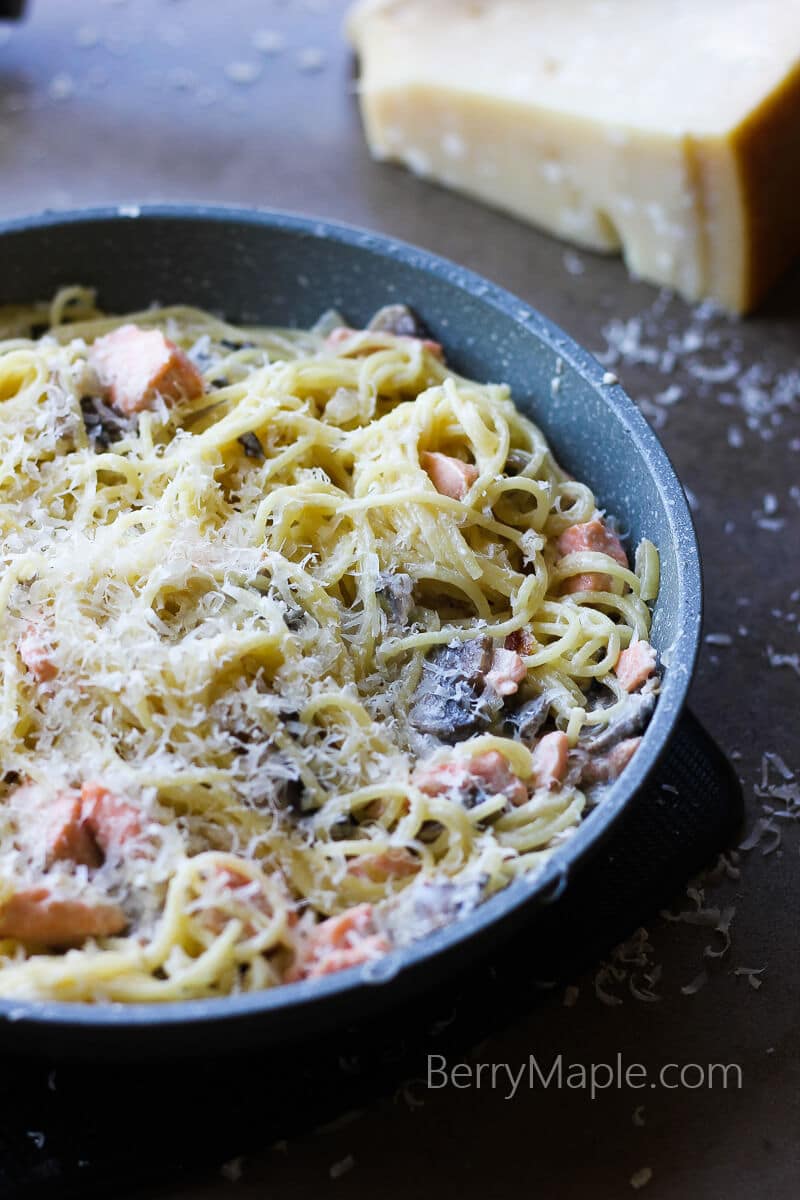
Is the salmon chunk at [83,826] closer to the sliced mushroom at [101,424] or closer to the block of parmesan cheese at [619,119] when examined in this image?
the sliced mushroom at [101,424]

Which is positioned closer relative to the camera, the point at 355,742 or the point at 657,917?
the point at 355,742

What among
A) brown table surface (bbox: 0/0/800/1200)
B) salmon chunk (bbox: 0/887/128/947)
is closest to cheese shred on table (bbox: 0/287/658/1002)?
salmon chunk (bbox: 0/887/128/947)

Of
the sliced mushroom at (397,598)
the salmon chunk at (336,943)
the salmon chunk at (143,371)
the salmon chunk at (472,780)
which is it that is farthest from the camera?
the salmon chunk at (143,371)

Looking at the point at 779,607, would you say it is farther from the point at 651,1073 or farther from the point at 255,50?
the point at 255,50

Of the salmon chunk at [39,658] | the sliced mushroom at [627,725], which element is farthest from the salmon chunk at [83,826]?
the sliced mushroom at [627,725]

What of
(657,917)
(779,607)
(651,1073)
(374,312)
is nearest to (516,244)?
(374,312)

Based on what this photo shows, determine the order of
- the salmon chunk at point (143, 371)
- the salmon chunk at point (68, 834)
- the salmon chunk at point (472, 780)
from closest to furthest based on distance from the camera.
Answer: the salmon chunk at point (68, 834) < the salmon chunk at point (472, 780) < the salmon chunk at point (143, 371)
